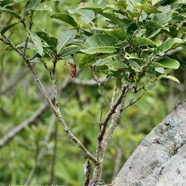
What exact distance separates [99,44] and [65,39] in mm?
132

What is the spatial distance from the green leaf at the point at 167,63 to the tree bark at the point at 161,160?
24 cm

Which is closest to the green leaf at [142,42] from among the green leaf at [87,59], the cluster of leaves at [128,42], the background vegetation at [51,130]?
the cluster of leaves at [128,42]

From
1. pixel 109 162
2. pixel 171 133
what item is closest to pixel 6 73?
pixel 109 162

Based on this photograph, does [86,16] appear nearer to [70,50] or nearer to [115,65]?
[70,50]

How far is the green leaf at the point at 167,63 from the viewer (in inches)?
46.8

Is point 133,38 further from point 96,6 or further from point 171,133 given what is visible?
point 171,133

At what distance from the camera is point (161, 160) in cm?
136

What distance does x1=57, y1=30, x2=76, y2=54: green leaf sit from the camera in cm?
132

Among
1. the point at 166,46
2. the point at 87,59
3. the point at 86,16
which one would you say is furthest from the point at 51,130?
the point at 166,46

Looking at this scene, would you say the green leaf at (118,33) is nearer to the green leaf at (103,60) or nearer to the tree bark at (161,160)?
the green leaf at (103,60)

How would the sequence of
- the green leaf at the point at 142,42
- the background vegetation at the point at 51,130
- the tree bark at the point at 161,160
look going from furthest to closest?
the background vegetation at the point at 51,130 → the tree bark at the point at 161,160 → the green leaf at the point at 142,42

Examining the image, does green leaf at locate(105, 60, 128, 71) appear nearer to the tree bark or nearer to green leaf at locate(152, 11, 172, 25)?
green leaf at locate(152, 11, 172, 25)

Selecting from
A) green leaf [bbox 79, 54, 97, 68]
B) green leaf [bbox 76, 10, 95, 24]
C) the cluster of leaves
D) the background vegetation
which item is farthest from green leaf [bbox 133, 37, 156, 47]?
the background vegetation

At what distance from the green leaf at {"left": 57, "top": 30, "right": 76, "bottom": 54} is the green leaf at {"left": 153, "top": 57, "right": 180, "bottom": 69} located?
23 cm
